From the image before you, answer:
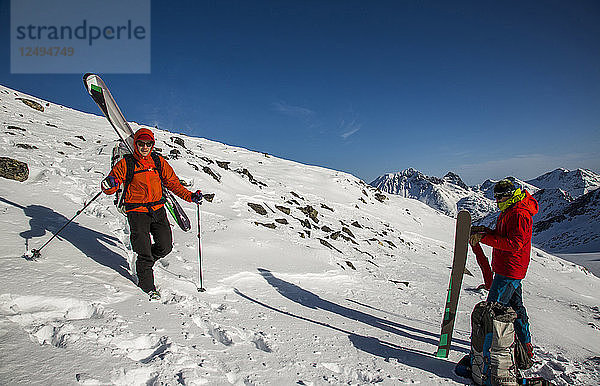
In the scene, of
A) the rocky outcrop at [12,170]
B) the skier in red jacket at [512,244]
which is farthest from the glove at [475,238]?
the rocky outcrop at [12,170]

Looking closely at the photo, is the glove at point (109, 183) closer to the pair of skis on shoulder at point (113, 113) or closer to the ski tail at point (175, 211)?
the pair of skis on shoulder at point (113, 113)

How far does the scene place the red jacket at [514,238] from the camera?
12.5 ft

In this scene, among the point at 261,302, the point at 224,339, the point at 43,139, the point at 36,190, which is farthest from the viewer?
the point at 43,139

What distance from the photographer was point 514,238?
3818 mm

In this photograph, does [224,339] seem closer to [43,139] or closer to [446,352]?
[446,352]

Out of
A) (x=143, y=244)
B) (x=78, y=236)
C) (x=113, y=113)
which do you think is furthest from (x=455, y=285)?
(x=78, y=236)

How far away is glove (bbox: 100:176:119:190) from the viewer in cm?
427

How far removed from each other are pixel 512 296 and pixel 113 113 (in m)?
7.87

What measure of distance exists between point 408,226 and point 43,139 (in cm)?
3263

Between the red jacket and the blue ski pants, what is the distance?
0.11 meters

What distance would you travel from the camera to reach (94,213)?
27.0ft

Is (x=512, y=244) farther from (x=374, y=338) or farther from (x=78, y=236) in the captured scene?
(x=78, y=236)

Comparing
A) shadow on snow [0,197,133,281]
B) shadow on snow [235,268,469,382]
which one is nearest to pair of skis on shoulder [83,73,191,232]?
shadow on snow [0,197,133,281]

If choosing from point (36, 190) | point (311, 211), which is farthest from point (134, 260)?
point (311, 211)
